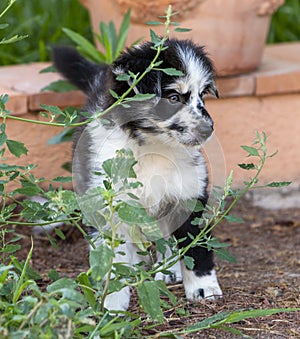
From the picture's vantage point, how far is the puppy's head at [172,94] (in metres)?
2.58

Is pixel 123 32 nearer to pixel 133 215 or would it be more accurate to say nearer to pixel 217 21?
pixel 217 21

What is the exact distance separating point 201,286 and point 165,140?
0.60 metres

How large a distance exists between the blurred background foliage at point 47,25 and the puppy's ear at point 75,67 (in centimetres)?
122

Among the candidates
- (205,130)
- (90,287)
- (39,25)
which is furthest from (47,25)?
(90,287)

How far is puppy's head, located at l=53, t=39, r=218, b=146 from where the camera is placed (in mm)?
2586

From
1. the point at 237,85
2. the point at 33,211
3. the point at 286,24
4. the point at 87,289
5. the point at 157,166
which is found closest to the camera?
the point at 87,289

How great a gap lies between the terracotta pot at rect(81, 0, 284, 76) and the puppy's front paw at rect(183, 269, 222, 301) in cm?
147

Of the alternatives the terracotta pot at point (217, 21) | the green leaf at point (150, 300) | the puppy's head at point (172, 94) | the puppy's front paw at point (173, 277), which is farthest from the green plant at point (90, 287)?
the terracotta pot at point (217, 21)

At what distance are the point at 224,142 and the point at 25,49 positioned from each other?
1.60 meters

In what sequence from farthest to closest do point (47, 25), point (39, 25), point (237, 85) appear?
point (39, 25)
point (47, 25)
point (237, 85)

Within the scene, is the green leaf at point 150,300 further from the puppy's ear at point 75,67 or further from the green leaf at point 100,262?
the puppy's ear at point 75,67

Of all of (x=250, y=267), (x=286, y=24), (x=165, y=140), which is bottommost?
(x=250, y=267)

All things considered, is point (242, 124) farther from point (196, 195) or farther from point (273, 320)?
point (273, 320)

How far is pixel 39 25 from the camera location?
5309 mm
